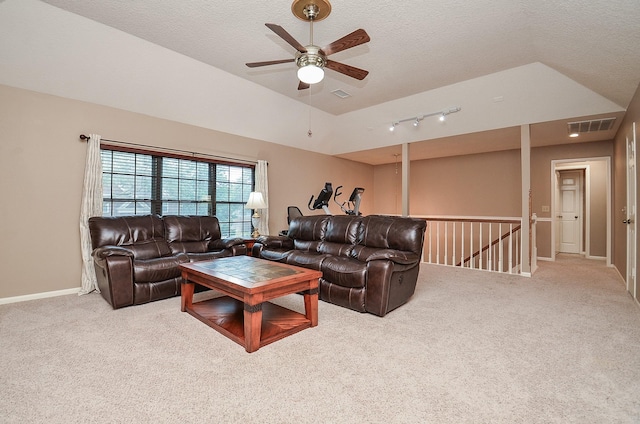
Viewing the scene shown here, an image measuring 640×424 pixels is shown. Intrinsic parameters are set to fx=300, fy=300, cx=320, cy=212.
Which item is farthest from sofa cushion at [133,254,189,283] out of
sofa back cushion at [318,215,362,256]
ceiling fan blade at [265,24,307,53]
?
ceiling fan blade at [265,24,307,53]

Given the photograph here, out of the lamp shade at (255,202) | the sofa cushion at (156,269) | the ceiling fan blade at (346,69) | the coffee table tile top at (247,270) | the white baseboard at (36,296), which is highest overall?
the ceiling fan blade at (346,69)

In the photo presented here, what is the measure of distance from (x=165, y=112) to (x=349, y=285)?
386cm

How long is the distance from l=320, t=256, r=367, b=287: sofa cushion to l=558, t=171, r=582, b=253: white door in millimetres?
7099

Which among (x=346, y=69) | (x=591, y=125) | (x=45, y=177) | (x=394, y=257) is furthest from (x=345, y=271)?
(x=591, y=125)

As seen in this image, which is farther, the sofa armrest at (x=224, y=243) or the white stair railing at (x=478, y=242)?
the white stair railing at (x=478, y=242)

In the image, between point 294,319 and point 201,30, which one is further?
point 201,30

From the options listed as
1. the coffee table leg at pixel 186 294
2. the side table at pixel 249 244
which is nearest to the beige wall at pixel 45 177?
the coffee table leg at pixel 186 294

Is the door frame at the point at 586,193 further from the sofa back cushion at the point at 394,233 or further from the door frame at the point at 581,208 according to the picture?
the sofa back cushion at the point at 394,233

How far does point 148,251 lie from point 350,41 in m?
3.41

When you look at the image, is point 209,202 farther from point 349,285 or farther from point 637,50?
point 637,50

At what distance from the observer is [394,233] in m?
3.57

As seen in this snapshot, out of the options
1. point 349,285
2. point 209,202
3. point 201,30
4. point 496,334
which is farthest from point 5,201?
point 496,334

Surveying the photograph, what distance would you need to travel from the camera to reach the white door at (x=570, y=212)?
7402 mm

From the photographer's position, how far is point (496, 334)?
2.62m
